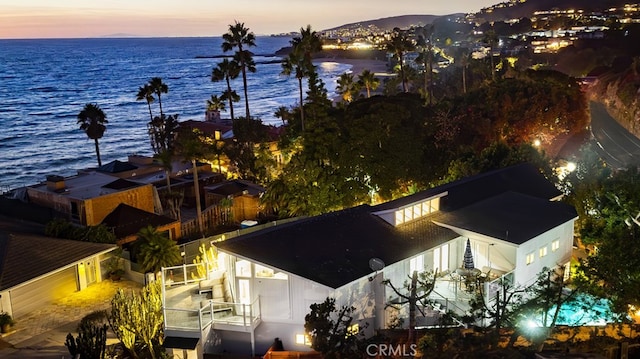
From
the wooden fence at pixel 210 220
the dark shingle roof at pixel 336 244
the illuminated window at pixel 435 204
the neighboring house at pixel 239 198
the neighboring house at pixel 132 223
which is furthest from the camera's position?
the neighboring house at pixel 239 198

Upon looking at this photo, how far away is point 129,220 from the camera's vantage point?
96.0 ft

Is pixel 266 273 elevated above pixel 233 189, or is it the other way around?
pixel 266 273

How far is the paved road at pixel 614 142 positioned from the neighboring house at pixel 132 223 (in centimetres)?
2871

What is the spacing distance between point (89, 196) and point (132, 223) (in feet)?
9.63

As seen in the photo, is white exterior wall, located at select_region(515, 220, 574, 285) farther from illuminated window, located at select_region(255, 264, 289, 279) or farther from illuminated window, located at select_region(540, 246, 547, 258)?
illuminated window, located at select_region(255, 264, 289, 279)

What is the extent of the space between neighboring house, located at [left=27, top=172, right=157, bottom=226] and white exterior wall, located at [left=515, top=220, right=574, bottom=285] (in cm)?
2088

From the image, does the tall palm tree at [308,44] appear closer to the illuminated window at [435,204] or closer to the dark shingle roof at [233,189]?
the dark shingle roof at [233,189]

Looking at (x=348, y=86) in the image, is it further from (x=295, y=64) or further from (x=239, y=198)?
(x=239, y=198)

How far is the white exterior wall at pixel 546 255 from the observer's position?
20.2m

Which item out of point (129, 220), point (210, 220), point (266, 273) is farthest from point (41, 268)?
point (210, 220)

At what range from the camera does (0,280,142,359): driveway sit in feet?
62.7

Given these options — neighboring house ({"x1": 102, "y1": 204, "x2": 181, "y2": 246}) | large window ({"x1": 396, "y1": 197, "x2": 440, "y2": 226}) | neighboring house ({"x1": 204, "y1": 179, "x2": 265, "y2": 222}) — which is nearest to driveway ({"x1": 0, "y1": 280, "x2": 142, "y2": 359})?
neighboring house ({"x1": 102, "y1": 204, "x2": 181, "y2": 246})

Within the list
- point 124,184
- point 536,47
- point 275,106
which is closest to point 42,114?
point 275,106

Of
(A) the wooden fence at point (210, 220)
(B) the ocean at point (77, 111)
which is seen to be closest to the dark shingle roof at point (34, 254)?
(A) the wooden fence at point (210, 220)
